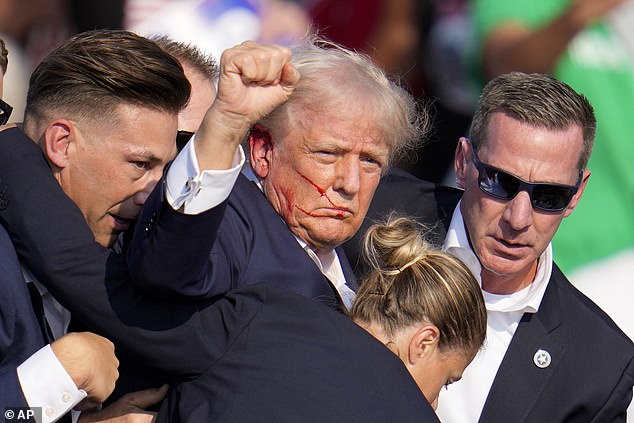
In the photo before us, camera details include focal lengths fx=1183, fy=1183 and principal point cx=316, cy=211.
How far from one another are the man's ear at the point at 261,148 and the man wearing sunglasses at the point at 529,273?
2.72 feet

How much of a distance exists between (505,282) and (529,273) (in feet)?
0.29

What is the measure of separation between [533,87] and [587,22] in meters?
1.55

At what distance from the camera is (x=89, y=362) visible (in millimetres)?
2479

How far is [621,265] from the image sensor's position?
4.90m

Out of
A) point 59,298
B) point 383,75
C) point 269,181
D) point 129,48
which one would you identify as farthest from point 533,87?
point 59,298

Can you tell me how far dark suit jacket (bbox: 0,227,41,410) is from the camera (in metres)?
2.47

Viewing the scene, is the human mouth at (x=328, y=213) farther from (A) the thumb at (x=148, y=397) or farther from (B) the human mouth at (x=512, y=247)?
(B) the human mouth at (x=512, y=247)

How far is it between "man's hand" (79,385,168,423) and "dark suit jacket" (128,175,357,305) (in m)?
0.31

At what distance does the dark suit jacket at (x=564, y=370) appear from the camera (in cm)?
Result: 342

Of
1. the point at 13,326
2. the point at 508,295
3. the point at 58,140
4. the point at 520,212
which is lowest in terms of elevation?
the point at 508,295

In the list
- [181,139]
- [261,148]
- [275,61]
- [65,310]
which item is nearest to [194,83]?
[181,139]

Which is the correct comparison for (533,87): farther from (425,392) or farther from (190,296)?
(190,296)

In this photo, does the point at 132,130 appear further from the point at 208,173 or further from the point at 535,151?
the point at 535,151

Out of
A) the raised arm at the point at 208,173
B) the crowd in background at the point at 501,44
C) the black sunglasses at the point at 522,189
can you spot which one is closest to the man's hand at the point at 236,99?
the raised arm at the point at 208,173
